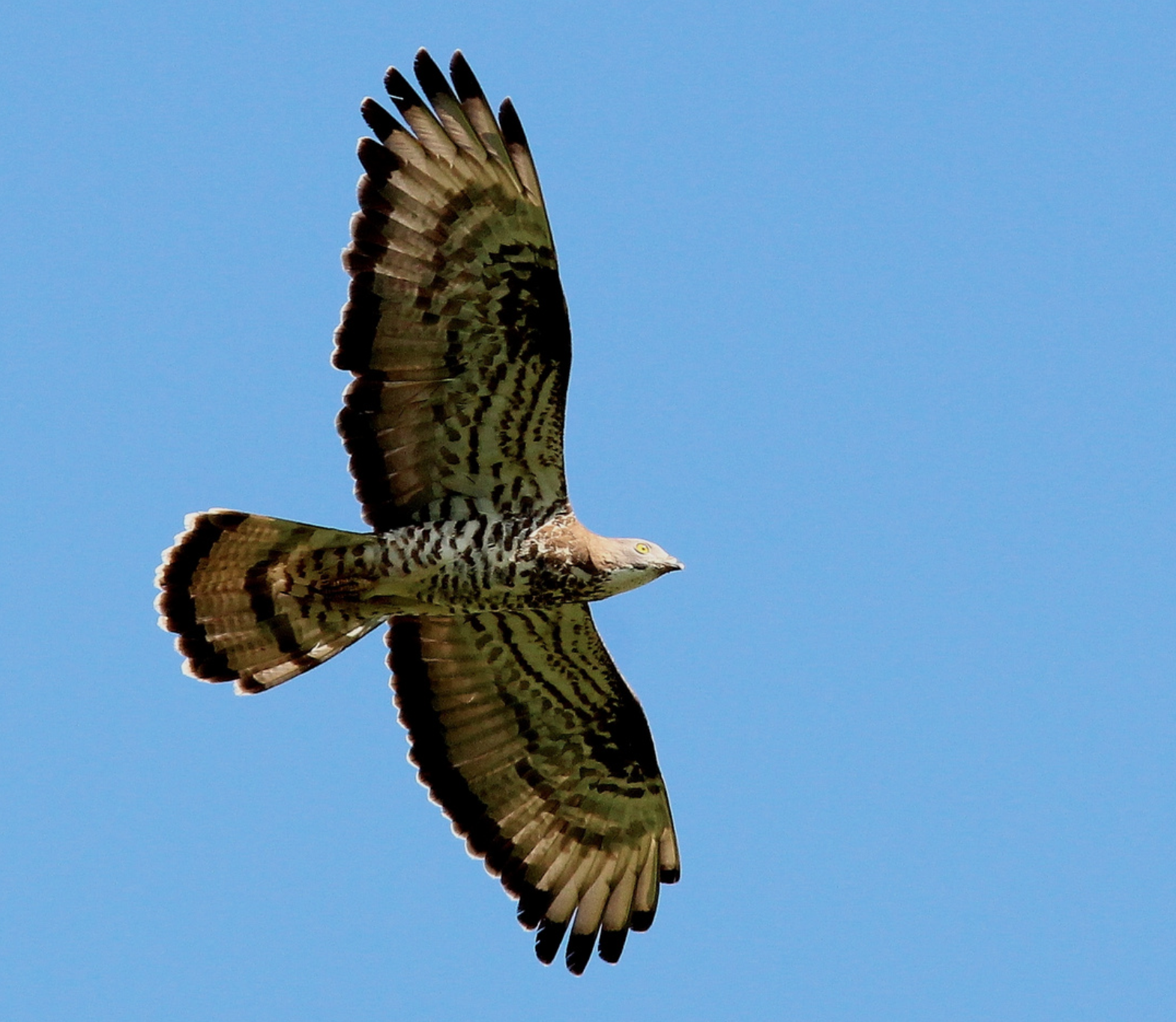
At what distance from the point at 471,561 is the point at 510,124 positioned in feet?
8.10

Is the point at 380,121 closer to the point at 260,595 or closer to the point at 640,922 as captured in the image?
the point at 260,595

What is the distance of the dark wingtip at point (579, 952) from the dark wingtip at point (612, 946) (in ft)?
0.24

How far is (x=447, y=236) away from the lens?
10391 mm

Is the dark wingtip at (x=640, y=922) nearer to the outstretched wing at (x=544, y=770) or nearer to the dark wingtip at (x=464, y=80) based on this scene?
the outstretched wing at (x=544, y=770)

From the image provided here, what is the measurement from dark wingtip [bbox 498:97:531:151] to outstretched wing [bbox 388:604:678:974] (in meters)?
3.14

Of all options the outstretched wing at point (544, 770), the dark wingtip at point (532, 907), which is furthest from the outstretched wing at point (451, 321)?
the dark wingtip at point (532, 907)

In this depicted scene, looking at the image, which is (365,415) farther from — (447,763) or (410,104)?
(447,763)

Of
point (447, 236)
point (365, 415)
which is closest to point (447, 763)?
point (365, 415)

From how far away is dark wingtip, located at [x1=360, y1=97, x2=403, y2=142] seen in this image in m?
10.3

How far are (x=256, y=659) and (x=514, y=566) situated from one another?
1.67 metres

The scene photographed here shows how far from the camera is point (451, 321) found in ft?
34.7

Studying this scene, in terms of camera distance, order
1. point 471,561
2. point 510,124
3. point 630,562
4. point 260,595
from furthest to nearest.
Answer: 1. point 260,595
2. point 471,561
3. point 630,562
4. point 510,124

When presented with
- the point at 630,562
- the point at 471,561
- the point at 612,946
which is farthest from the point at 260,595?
the point at 612,946

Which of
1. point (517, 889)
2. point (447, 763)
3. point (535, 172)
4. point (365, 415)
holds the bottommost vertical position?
point (517, 889)
